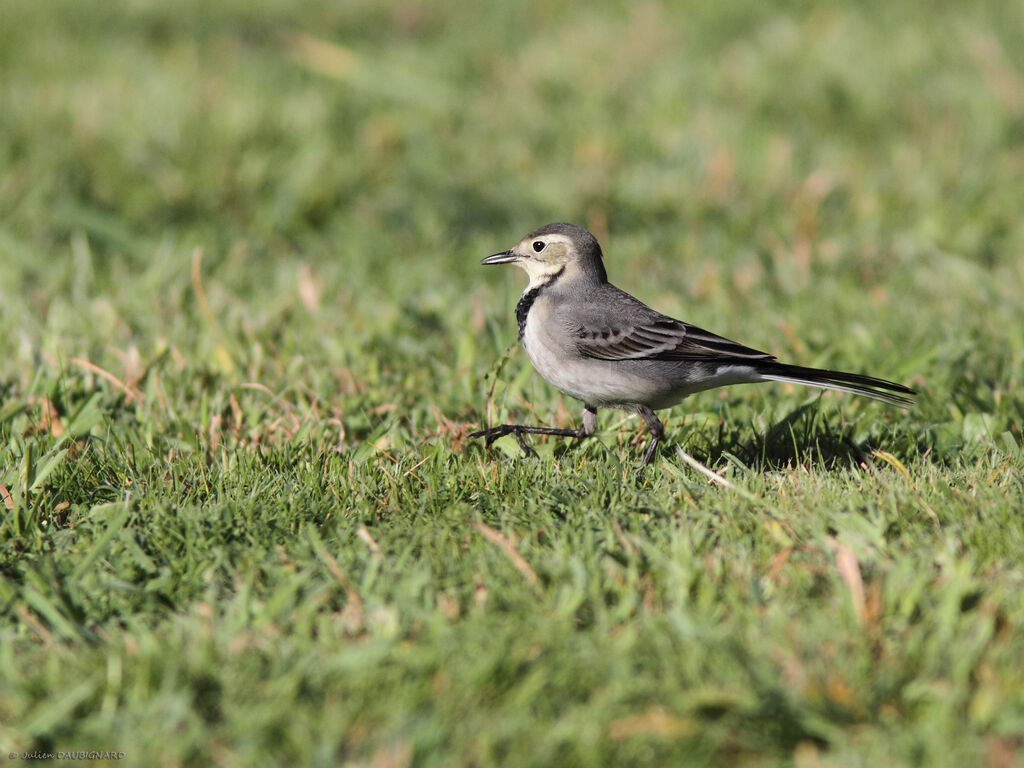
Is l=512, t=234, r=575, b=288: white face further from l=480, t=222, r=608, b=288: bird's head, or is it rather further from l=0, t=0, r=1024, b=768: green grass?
l=0, t=0, r=1024, b=768: green grass

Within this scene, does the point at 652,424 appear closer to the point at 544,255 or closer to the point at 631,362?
the point at 631,362

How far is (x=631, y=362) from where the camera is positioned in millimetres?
4641

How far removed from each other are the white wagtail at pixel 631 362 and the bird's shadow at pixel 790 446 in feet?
0.80

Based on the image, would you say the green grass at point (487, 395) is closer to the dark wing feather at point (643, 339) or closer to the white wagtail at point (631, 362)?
the white wagtail at point (631, 362)

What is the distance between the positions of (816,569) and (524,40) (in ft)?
29.9

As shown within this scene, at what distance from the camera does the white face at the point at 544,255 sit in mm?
5145

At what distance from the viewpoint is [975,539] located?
3541 mm

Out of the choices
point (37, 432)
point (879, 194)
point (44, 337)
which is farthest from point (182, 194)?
point (879, 194)

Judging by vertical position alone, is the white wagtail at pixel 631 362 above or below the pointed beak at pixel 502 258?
below

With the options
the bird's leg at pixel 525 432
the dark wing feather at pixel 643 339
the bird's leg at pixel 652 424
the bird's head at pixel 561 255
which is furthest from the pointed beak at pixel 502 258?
the bird's leg at pixel 652 424

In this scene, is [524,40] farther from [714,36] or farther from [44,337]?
[44,337]


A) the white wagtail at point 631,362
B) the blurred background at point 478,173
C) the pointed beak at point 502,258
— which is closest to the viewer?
the white wagtail at point 631,362

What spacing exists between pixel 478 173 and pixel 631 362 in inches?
182

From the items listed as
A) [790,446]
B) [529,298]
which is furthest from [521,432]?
[790,446]
